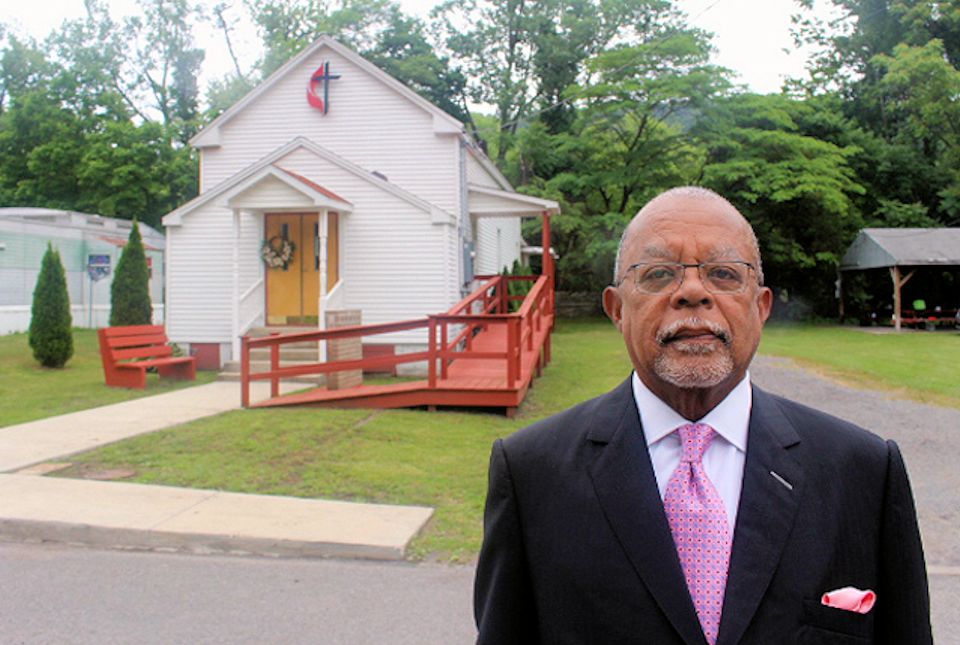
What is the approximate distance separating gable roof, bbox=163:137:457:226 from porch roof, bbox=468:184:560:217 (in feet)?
6.34

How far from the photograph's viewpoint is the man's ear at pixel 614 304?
177 centimetres

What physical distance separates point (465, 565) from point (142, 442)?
5.00 metres

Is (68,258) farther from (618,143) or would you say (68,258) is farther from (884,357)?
(884,357)

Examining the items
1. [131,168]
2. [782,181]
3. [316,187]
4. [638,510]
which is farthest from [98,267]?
[638,510]

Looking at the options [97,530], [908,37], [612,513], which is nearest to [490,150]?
[908,37]

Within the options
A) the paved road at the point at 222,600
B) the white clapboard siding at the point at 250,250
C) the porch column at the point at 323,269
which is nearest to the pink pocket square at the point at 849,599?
the paved road at the point at 222,600

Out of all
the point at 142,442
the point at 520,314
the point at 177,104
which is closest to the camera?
the point at 142,442

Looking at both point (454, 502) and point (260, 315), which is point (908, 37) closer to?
point (260, 315)

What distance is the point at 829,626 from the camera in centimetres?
145

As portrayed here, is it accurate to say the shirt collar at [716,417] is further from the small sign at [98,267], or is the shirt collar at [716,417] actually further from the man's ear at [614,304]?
the small sign at [98,267]

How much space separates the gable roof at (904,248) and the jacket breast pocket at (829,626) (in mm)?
27550

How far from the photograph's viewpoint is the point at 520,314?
37.7 feet

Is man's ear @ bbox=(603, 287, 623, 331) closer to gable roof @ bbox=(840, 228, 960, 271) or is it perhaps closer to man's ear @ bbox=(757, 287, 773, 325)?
man's ear @ bbox=(757, 287, 773, 325)

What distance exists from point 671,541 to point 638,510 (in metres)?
0.08
